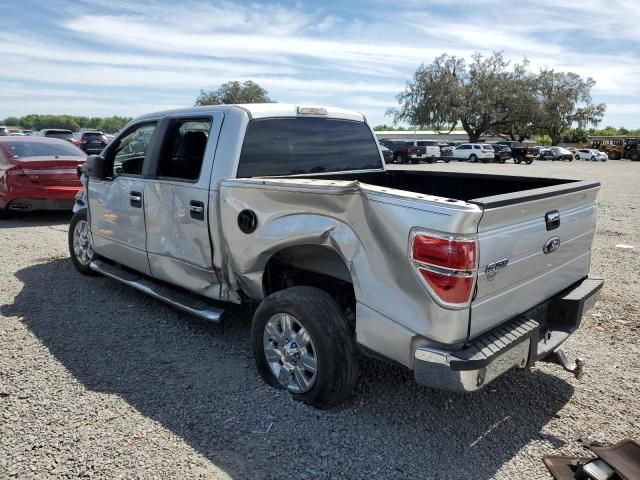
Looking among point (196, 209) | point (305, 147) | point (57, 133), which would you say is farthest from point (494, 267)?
point (57, 133)

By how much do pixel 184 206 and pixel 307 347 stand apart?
1.58 metres

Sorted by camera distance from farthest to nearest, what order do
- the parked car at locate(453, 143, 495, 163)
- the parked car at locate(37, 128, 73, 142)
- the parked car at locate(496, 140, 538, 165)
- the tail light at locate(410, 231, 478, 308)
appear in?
the parked car at locate(496, 140, 538, 165) < the parked car at locate(453, 143, 495, 163) < the parked car at locate(37, 128, 73, 142) < the tail light at locate(410, 231, 478, 308)

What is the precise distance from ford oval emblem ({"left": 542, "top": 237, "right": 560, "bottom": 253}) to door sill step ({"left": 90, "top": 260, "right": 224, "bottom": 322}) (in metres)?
2.31

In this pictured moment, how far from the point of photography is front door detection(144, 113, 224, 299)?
3.95m

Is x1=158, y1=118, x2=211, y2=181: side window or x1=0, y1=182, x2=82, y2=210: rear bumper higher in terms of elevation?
x1=158, y1=118, x2=211, y2=181: side window

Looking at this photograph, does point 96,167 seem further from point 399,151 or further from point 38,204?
point 399,151

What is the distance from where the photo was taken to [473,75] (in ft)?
220

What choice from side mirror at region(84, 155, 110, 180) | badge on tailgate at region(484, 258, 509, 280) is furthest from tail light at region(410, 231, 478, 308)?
side mirror at region(84, 155, 110, 180)

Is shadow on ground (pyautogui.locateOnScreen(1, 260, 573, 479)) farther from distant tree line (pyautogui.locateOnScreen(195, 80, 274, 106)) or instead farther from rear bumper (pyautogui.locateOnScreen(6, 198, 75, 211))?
distant tree line (pyautogui.locateOnScreen(195, 80, 274, 106))

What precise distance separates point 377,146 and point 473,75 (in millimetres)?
68046

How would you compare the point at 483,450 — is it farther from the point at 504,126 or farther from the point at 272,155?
the point at 504,126

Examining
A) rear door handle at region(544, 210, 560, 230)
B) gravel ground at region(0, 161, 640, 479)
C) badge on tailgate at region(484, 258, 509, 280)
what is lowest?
gravel ground at region(0, 161, 640, 479)

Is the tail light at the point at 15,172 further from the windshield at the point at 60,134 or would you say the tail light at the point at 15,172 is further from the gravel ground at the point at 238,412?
the windshield at the point at 60,134

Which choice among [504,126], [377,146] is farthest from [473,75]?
[377,146]
